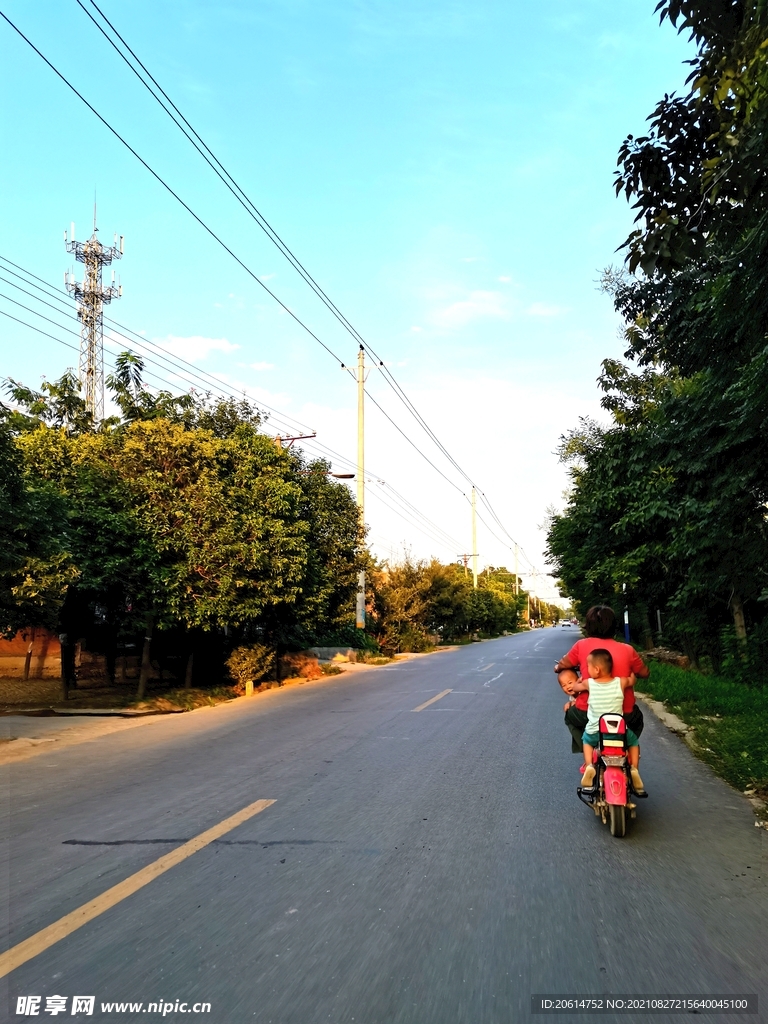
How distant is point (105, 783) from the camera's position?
25.0ft

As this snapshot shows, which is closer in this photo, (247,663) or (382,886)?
(382,886)

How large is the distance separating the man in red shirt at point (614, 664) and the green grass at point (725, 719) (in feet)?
6.51

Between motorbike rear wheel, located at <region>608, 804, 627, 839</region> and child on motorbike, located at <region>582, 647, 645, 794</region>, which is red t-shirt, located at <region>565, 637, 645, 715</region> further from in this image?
motorbike rear wheel, located at <region>608, 804, 627, 839</region>

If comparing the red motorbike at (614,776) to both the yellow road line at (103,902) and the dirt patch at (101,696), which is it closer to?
the yellow road line at (103,902)

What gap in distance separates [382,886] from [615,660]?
2671 mm

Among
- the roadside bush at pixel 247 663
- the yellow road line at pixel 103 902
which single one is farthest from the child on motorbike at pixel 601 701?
the roadside bush at pixel 247 663

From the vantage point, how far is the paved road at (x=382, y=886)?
130 inches

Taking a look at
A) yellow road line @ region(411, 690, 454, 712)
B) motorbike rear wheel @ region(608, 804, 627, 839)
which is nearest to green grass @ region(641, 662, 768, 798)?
motorbike rear wheel @ region(608, 804, 627, 839)

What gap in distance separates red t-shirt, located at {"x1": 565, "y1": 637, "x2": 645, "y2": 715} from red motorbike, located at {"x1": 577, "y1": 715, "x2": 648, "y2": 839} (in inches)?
16.0

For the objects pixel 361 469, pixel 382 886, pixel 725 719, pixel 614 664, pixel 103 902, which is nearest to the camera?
pixel 103 902

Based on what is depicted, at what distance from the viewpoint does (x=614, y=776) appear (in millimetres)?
→ 5508

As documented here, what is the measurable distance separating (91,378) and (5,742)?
30421 millimetres

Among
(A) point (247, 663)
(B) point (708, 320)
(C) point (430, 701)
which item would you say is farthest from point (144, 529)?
(B) point (708, 320)

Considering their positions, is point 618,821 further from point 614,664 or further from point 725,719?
point 725,719
